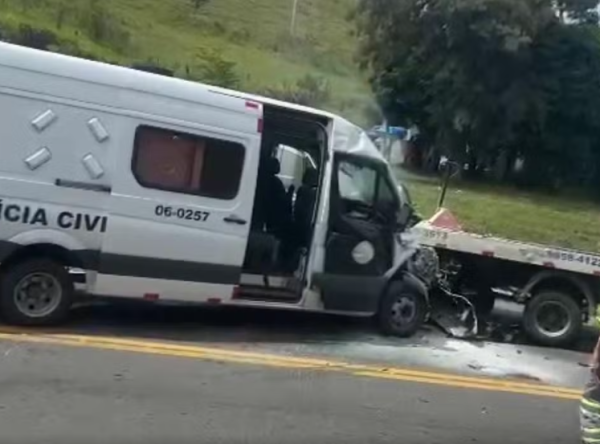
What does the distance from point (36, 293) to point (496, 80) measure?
41.0 metres

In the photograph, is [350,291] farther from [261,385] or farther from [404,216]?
[261,385]

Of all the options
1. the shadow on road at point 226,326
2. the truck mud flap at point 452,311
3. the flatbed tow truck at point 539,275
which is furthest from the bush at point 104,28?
the shadow on road at point 226,326

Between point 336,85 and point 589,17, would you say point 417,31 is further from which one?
point 589,17

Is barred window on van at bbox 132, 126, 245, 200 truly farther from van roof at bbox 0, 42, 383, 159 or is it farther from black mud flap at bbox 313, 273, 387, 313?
black mud flap at bbox 313, 273, 387, 313

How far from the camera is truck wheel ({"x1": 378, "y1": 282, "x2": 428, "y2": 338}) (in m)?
9.92

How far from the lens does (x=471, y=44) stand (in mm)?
46531

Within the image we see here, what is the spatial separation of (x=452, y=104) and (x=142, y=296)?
3971 cm

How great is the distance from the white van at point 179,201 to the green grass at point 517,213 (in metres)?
9.24

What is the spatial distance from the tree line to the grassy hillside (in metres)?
2.71

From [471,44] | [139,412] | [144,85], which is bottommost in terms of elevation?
[139,412]

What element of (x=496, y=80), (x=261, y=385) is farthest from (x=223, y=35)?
(x=261, y=385)

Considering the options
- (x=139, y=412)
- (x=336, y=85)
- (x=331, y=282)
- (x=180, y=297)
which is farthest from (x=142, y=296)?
(x=336, y=85)

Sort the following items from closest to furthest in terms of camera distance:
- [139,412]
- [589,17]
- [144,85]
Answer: [139,412]
[144,85]
[589,17]

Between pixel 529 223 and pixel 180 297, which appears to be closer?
pixel 180 297
